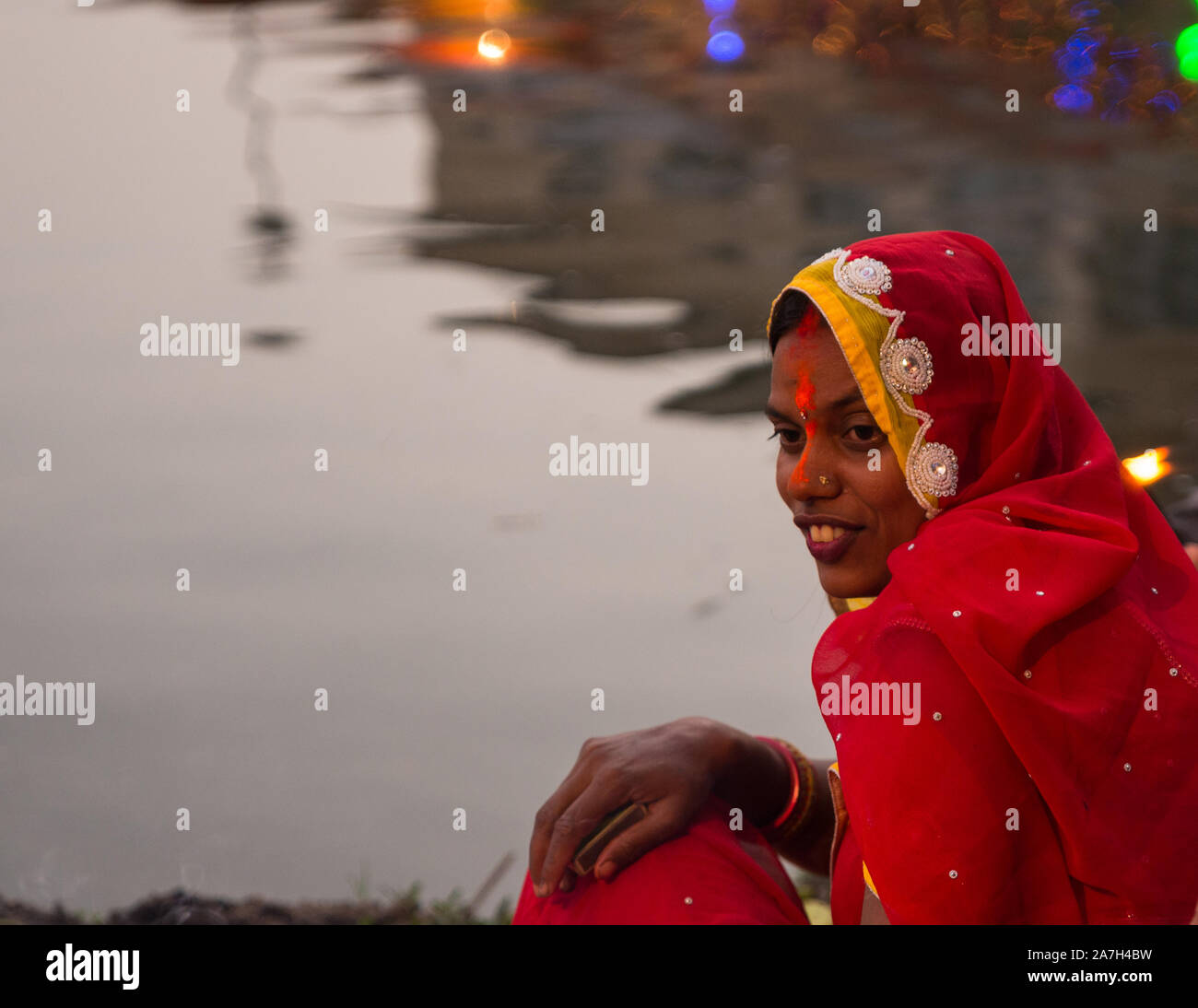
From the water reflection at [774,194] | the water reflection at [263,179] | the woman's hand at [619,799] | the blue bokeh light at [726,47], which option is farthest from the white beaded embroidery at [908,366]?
the blue bokeh light at [726,47]

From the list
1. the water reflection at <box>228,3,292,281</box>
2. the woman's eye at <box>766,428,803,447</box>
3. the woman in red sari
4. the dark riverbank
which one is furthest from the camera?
the water reflection at <box>228,3,292,281</box>

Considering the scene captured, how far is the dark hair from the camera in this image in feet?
4.08

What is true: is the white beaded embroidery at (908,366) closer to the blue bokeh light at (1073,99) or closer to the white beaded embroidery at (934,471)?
the white beaded embroidery at (934,471)

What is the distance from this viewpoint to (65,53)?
3.01 meters

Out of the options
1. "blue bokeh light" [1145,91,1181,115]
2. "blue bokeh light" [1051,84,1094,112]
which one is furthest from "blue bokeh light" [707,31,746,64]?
"blue bokeh light" [1145,91,1181,115]

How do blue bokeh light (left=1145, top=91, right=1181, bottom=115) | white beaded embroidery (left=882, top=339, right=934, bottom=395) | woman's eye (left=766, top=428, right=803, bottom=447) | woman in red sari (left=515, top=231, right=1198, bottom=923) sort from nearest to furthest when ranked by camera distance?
woman in red sari (left=515, top=231, right=1198, bottom=923) → white beaded embroidery (left=882, top=339, right=934, bottom=395) → woman's eye (left=766, top=428, right=803, bottom=447) → blue bokeh light (left=1145, top=91, right=1181, bottom=115)

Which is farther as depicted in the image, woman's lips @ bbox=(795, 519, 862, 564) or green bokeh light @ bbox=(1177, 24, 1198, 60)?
green bokeh light @ bbox=(1177, 24, 1198, 60)

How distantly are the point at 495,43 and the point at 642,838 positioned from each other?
3.22 metres

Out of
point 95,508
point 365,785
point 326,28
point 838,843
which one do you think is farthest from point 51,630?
point 838,843

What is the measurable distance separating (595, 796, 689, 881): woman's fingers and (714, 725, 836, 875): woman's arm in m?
0.14

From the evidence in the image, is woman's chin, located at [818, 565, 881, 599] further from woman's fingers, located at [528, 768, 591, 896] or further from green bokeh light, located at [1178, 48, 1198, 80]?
green bokeh light, located at [1178, 48, 1198, 80]

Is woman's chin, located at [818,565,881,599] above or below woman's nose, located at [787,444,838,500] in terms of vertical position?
below

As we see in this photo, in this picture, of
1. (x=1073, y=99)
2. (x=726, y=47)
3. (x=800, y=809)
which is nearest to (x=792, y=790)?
(x=800, y=809)
